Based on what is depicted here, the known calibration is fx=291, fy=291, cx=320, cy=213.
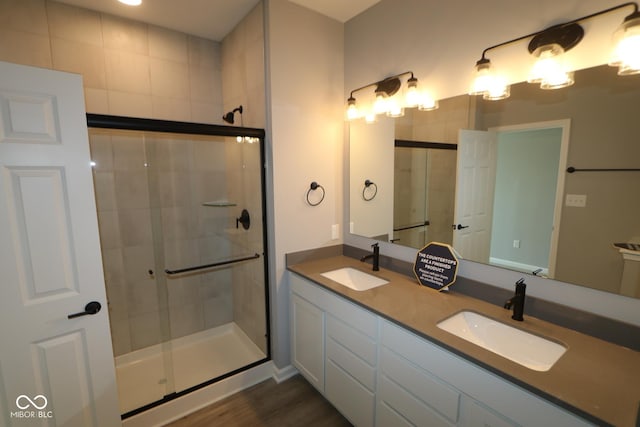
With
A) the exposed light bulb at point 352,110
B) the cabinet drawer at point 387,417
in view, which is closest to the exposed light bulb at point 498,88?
the exposed light bulb at point 352,110

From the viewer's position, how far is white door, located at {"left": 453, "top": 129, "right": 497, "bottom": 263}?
170cm

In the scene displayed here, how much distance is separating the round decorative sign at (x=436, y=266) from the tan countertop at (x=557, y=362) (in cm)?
7

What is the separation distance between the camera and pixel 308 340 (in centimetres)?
210

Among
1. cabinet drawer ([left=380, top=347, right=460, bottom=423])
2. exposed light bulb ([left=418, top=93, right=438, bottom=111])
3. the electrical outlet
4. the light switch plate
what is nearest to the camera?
cabinet drawer ([left=380, top=347, right=460, bottom=423])

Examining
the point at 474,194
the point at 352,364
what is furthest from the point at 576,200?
the point at 352,364

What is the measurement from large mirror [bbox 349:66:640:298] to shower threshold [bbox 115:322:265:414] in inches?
67.4

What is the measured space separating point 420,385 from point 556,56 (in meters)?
1.60

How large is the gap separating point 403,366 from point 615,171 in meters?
1.27

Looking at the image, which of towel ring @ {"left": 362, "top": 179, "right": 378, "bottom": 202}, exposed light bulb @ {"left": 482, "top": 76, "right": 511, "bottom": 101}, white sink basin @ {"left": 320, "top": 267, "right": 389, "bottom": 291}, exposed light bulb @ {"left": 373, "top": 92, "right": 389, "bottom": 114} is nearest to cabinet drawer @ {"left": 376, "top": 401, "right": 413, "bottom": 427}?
white sink basin @ {"left": 320, "top": 267, "right": 389, "bottom": 291}

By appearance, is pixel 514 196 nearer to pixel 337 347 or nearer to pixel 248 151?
pixel 337 347

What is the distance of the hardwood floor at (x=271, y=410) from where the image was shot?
1.94 meters

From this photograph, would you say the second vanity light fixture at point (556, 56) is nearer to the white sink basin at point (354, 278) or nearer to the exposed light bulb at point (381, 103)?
the exposed light bulb at point (381, 103)

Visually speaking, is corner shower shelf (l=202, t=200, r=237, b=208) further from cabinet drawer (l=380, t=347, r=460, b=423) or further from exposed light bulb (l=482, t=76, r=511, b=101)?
exposed light bulb (l=482, t=76, r=511, b=101)

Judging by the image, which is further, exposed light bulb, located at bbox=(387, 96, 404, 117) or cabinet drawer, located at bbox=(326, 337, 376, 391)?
exposed light bulb, located at bbox=(387, 96, 404, 117)
